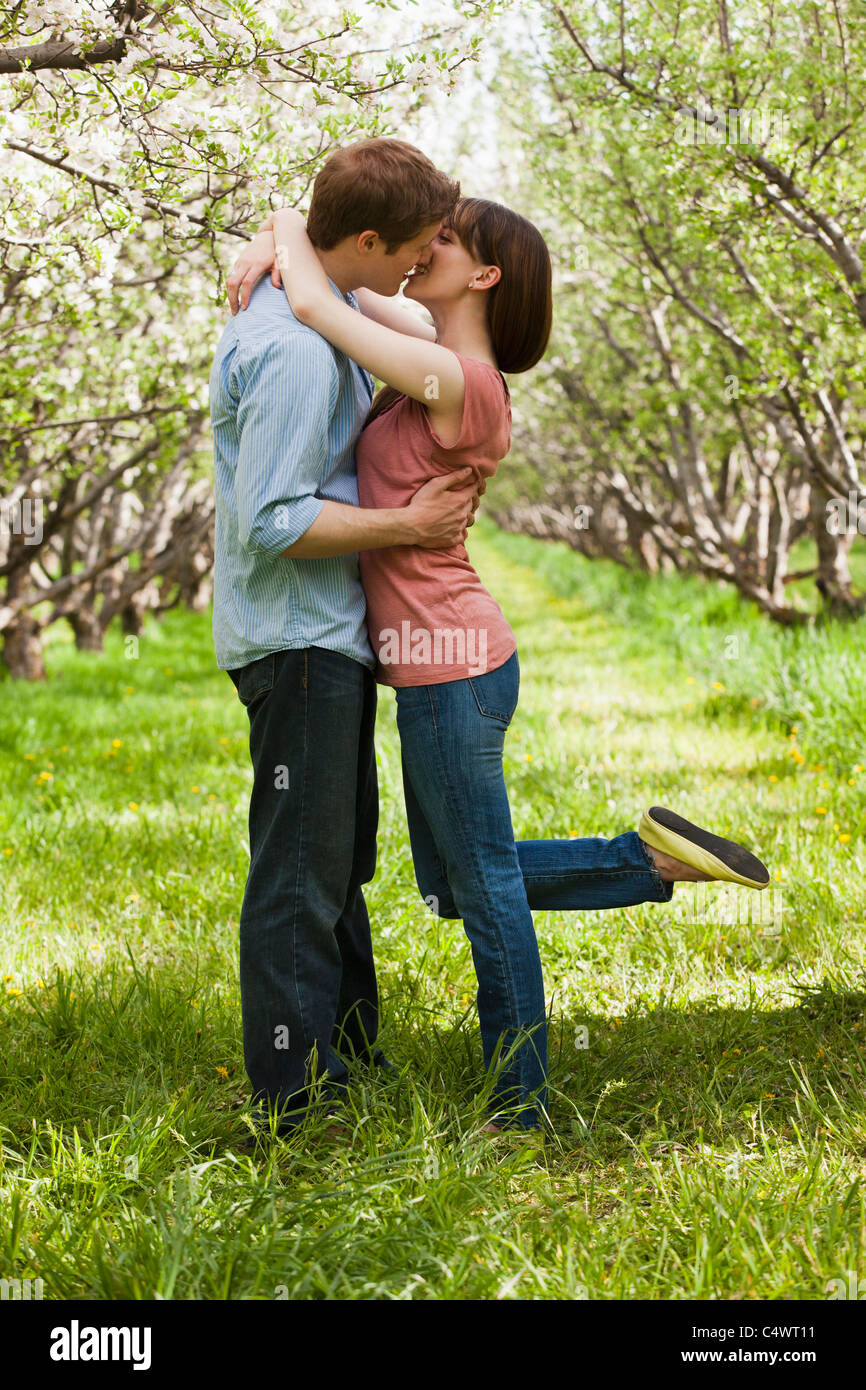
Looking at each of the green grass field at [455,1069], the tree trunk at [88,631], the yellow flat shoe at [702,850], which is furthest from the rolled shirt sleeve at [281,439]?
the tree trunk at [88,631]

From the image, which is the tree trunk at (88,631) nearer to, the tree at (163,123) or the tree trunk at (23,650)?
the tree trunk at (23,650)

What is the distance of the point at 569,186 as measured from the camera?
838 cm

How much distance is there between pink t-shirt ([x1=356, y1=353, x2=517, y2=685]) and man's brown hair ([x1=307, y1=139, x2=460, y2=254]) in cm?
32

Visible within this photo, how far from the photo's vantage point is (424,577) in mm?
2615

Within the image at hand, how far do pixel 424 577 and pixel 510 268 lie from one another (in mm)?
748

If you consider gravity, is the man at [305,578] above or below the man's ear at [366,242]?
below

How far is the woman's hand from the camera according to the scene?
2.58 metres

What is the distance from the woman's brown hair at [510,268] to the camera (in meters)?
2.57

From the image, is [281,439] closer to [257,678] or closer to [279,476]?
[279,476]

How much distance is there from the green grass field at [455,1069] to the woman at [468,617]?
12.6 inches

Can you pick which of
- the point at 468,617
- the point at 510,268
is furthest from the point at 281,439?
the point at 510,268

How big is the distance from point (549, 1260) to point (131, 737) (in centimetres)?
595

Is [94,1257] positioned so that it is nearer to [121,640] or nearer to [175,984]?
[175,984]

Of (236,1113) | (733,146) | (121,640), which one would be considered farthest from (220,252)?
(121,640)
